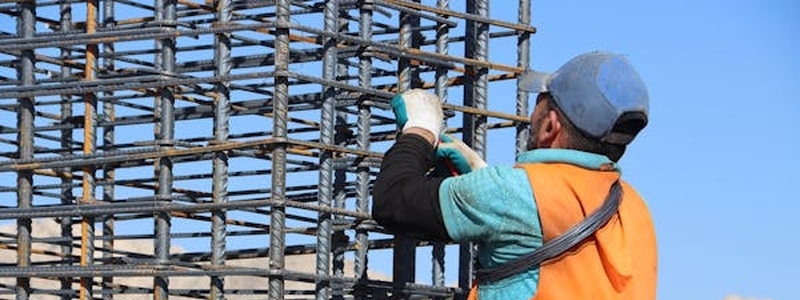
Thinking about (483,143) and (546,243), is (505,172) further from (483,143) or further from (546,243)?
(483,143)

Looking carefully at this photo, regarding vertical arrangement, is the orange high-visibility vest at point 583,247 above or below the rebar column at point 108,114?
below

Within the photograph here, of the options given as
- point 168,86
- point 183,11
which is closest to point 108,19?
point 183,11

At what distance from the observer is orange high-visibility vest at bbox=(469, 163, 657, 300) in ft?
16.2

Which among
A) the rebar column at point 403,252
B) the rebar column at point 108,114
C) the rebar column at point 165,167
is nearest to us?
the rebar column at point 165,167

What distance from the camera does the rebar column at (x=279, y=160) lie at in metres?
8.46

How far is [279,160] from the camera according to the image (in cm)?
846

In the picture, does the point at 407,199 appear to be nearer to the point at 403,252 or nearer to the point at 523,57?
the point at 403,252

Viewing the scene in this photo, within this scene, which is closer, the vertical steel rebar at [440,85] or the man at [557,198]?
the man at [557,198]

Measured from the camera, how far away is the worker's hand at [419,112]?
218 inches

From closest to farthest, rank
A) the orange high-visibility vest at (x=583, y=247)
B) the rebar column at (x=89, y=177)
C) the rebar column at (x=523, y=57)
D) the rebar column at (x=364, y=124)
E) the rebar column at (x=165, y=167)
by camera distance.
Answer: the orange high-visibility vest at (x=583, y=247)
the rebar column at (x=165, y=167)
the rebar column at (x=364, y=124)
the rebar column at (x=89, y=177)
the rebar column at (x=523, y=57)

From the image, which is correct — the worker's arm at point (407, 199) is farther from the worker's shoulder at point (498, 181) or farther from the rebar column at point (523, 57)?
the rebar column at point (523, 57)

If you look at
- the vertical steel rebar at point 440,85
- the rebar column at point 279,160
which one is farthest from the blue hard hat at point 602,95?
the vertical steel rebar at point 440,85

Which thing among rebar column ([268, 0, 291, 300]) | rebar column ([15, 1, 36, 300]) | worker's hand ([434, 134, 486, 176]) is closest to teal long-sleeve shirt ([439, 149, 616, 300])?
worker's hand ([434, 134, 486, 176])

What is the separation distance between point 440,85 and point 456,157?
3.85 meters
